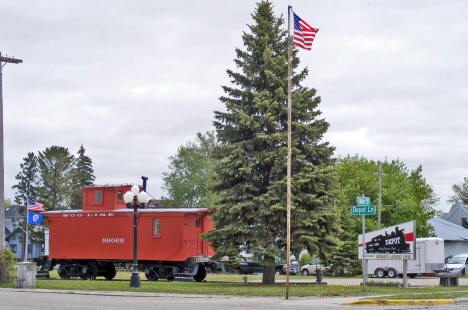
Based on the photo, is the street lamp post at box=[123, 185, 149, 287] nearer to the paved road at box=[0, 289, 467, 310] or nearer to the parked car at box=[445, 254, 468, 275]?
the paved road at box=[0, 289, 467, 310]

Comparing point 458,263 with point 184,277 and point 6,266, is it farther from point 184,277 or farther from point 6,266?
point 6,266

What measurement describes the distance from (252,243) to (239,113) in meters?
6.05

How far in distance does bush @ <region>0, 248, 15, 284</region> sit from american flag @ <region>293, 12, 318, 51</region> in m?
16.6

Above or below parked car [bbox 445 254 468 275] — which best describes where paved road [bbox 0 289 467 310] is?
above

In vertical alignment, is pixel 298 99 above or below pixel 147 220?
above

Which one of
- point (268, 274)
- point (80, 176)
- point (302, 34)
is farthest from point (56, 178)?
point (302, 34)

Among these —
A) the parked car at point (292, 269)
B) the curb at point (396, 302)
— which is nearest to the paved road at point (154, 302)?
the curb at point (396, 302)

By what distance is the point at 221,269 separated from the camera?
35.6 m

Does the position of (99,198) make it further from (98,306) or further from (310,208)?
(98,306)

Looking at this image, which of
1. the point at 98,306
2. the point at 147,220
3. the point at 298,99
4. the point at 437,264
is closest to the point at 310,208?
the point at 298,99

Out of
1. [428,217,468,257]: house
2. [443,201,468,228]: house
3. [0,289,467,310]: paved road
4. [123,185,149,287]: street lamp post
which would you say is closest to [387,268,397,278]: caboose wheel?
[428,217,468,257]: house

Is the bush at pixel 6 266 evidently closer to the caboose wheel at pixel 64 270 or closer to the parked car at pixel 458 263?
the caboose wheel at pixel 64 270

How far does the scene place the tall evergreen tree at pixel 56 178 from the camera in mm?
78125

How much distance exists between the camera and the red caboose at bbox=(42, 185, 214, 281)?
107ft
